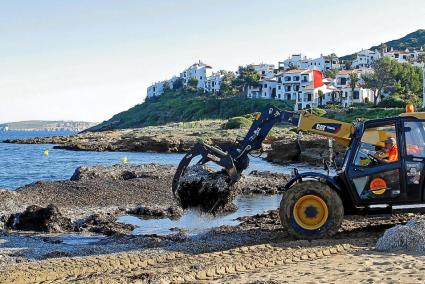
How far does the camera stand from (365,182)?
1177 cm

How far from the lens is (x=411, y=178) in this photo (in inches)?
452

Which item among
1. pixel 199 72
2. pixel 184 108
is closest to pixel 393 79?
pixel 184 108

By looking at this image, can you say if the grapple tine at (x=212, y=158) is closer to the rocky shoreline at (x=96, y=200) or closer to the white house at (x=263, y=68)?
the rocky shoreline at (x=96, y=200)

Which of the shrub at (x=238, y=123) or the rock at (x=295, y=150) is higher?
the shrub at (x=238, y=123)

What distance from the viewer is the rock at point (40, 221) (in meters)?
15.6

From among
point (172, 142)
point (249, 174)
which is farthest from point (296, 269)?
point (172, 142)

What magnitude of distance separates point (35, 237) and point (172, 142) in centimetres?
5329

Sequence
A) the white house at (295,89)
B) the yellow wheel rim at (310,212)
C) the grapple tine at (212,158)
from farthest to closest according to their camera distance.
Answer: the white house at (295,89) < the grapple tine at (212,158) < the yellow wheel rim at (310,212)

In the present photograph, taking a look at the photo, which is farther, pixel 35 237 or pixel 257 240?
pixel 35 237

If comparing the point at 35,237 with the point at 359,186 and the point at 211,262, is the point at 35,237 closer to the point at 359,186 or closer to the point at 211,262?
the point at 211,262

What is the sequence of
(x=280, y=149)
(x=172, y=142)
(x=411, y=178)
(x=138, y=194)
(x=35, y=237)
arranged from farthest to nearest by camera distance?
(x=172, y=142) < (x=280, y=149) < (x=138, y=194) < (x=35, y=237) < (x=411, y=178)

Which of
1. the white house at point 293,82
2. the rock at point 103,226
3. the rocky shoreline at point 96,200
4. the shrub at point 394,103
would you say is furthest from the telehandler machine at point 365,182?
the white house at point 293,82

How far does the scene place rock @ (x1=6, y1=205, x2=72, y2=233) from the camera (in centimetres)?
1558

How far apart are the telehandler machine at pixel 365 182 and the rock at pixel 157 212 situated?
23.0 ft
